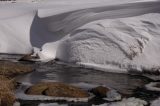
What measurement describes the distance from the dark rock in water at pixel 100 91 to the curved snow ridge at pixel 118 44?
2071 millimetres

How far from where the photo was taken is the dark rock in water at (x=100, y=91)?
6993 millimetres

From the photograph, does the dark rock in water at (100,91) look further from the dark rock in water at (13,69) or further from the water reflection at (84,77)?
the dark rock in water at (13,69)

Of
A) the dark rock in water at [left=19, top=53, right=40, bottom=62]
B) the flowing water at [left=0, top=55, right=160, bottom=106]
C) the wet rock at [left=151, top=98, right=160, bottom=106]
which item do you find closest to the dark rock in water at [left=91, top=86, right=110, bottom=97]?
the flowing water at [left=0, top=55, right=160, bottom=106]

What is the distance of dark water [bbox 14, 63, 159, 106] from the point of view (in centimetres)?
751

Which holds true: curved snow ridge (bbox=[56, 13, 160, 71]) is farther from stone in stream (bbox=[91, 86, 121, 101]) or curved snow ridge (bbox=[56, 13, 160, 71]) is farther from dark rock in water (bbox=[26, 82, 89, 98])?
dark rock in water (bbox=[26, 82, 89, 98])

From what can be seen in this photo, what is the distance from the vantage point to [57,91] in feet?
22.6

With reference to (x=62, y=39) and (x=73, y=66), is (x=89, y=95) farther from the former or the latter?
(x=62, y=39)

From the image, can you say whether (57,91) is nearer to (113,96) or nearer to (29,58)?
(113,96)

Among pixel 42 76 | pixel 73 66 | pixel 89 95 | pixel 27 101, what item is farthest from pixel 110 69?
pixel 27 101

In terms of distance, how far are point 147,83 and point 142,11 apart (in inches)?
130

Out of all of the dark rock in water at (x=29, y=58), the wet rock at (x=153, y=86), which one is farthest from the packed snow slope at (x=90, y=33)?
the wet rock at (x=153, y=86)

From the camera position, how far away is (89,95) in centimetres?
698

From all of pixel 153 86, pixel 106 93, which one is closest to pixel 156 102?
pixel 106 93

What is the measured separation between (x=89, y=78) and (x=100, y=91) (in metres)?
1.36
